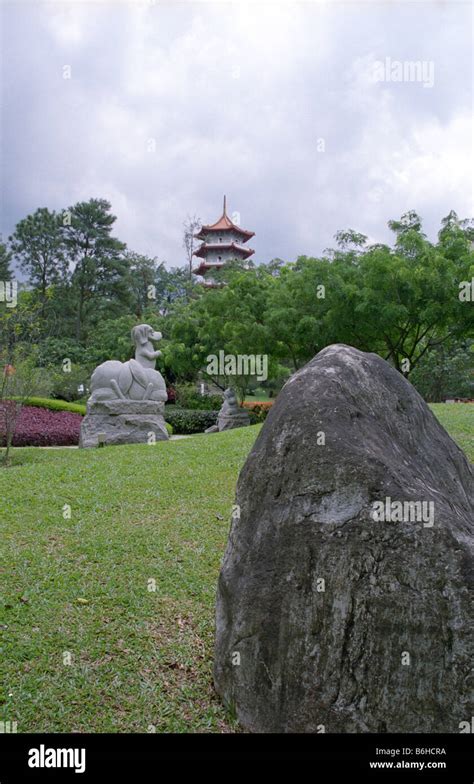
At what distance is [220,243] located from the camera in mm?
35625

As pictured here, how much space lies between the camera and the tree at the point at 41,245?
1230 inches

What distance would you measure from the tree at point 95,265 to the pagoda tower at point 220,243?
5.25 metres

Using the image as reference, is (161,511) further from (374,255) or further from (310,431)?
(374,255)

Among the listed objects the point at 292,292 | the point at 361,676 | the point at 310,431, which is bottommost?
the point at 361,676

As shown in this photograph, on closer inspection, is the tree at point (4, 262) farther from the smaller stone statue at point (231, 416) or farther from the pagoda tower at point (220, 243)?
the smaller stone statue at point (231, 416)

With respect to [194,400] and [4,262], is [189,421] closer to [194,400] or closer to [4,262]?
[194,400]

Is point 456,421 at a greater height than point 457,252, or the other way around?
point 457,252

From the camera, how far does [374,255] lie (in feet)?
39.1

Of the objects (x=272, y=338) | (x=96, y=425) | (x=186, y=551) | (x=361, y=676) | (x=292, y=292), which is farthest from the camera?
(x=272, y=338)

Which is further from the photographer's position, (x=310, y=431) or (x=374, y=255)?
(x=374, y=255)

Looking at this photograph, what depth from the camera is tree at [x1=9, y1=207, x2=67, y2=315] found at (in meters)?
31.2

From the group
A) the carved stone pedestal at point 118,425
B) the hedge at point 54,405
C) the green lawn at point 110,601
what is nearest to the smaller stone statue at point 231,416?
the hedge at point 54,405

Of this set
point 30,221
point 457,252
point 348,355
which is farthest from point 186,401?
point 348,355

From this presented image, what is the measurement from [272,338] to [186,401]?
868 cm
